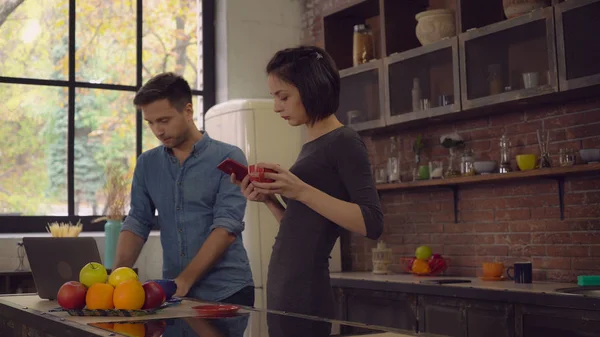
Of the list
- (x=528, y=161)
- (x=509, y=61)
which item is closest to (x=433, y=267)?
(x=528, y=161)

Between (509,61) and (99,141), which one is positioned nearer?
(509,61)

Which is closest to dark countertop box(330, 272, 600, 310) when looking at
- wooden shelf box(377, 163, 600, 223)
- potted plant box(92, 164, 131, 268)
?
wooden shelf box(377, 163, 600, 223)

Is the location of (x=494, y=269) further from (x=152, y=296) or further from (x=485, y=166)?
(x=152, y=296)

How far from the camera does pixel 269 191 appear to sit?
2.06 m

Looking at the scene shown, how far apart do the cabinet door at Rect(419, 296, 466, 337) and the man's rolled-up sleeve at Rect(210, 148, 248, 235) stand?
1411 millimetres

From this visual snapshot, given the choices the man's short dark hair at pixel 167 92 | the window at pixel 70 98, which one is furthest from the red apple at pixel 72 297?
the window at pixel 70 98

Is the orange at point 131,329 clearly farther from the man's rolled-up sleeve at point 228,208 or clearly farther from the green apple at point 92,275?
the man's rolled-up sleeve at point 228,208

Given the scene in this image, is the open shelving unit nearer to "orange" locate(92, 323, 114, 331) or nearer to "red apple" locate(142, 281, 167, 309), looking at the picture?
"red apple" locate(142, 281, 167, 309)

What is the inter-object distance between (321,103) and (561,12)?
6.59ft

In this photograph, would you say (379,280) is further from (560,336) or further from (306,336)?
(306,336)

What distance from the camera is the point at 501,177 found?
4.09 metres

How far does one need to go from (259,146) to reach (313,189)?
304 centimetres

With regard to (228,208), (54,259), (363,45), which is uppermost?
(363,45)

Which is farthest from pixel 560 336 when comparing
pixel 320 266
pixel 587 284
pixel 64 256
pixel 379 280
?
pixel 64 256
